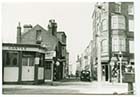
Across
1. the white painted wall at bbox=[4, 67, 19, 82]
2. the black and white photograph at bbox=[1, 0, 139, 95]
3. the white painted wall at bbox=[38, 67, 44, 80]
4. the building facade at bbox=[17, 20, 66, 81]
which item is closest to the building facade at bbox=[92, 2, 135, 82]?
the black and white photograph at bbox=[1, 0, 139, 95]

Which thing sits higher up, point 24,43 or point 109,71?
point 24,43

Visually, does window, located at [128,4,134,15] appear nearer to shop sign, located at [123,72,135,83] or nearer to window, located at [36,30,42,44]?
shop sign, located at [123,72,135,83]

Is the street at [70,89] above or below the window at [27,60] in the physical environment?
below

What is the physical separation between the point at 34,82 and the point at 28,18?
0.75m

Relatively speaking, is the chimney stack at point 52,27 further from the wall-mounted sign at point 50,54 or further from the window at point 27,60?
the window at point 27,60

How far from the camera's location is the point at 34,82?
395cm

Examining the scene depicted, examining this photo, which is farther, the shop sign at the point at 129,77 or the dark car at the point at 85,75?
the dark car at the point at 85,75

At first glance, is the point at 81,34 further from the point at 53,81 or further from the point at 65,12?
the point at 53,81

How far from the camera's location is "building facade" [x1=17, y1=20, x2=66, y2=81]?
396cm

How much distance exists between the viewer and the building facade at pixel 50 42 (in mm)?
3965

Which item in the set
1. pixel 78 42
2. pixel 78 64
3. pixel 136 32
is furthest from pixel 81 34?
pixel 136 32

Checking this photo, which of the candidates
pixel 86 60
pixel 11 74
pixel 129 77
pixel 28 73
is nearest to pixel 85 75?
pixel 86 60

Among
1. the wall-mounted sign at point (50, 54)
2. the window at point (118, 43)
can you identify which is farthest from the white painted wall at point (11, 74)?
the window at point (118, 43)

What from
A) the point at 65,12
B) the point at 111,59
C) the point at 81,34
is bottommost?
the point at 111,59
